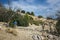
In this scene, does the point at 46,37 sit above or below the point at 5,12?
below

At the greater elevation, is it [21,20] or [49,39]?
[21,20]

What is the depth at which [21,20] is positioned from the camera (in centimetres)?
3147

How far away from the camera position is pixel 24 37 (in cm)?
2091

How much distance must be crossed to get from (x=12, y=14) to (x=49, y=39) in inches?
601

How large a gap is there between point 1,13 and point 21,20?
18.1ft

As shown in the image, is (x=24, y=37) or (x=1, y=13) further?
(x=1, y=13)

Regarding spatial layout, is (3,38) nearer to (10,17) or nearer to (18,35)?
(18,35)

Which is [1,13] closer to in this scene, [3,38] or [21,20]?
[21,20]

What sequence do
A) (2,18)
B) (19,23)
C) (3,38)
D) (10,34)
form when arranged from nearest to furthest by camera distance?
1. (3,38)
2. (10,34)
3. (19,23)
4. (2,18)

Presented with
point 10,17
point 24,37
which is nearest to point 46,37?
point 24,37

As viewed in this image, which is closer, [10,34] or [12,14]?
[10,34]

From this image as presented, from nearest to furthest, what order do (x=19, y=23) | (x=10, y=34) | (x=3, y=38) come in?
(x=3, y=38), (x=10, y=34), (x=19, y=23)

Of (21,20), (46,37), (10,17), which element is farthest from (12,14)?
(46,37)

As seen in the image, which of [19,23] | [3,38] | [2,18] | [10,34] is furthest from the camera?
[2,18]
